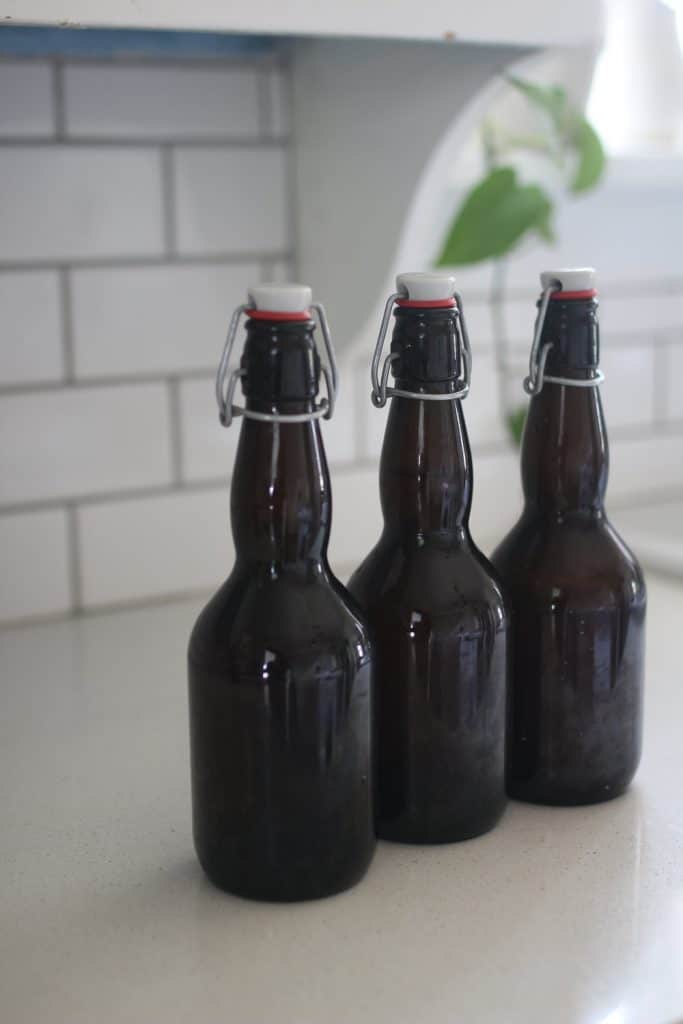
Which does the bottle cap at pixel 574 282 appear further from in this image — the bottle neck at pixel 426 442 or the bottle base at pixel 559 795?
the bottle base at pixel 559 795

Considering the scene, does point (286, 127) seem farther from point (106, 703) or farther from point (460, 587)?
point (460, 587)

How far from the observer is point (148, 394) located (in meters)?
1.20

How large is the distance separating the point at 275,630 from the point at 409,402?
0.14 meters

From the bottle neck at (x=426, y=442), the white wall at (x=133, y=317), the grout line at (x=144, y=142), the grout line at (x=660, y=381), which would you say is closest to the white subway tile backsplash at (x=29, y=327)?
the white wall at (x=133, y=317)

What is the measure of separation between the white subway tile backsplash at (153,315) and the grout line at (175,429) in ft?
0.05

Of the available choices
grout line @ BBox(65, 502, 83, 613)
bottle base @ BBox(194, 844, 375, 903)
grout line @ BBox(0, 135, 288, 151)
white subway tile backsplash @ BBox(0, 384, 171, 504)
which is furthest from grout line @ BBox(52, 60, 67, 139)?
bottle base @ BBox(194, 844, 375, 903)

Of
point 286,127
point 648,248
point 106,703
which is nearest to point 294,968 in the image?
point 106,703

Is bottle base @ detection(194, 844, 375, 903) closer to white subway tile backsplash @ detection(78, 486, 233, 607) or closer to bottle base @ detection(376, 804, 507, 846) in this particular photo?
bottle base @ detection(376, 804, 507, 846)

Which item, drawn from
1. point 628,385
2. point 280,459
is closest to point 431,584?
point 280,459

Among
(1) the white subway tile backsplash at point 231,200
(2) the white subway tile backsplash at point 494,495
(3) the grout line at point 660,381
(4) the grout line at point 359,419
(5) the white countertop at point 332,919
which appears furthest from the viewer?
(3) the grout line at point 660,381

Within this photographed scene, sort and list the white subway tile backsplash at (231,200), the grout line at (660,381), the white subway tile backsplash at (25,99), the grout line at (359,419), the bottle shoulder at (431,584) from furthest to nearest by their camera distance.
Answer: the grout line at (660,381) < the grout line at (359,419) < the white subway tile backsplash at (231,200) < the white subway tile backsplash at (25,99) < the bottle shoulder at (431,584)

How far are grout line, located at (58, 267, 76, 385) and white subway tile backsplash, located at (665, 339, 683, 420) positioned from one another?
2.36 feet

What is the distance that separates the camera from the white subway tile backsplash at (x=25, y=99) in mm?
1082

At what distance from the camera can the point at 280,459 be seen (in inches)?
23.9
